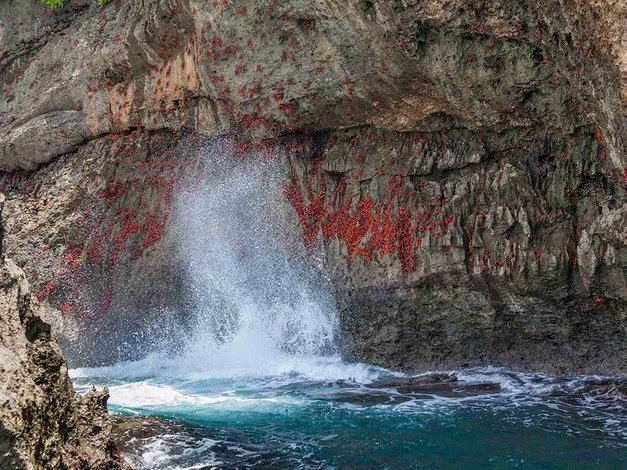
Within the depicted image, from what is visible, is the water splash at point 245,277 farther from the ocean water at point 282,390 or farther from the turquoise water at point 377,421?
the turquoise water at point 377,421

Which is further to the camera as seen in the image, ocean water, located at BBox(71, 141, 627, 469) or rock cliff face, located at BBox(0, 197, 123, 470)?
ocean water, located at BBox(71, 141, 627, 469)

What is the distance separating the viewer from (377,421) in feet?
30.1

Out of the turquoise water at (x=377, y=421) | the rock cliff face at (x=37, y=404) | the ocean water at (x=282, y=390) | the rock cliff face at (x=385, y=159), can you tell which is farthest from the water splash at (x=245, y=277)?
the rock cliff face at (x=37, y=404)

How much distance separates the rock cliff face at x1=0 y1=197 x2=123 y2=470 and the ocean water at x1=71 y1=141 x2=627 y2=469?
102cm

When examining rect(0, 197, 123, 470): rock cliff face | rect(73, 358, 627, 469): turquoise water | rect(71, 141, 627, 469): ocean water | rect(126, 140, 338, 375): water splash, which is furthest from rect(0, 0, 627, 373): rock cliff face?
rect(0, 197, 123, 470): rock cliff face

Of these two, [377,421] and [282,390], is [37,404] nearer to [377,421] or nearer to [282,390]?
[377,421]

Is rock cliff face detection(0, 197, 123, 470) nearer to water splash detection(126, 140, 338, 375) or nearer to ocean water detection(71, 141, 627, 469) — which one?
ocean water detection(71, 141, 627, 469)

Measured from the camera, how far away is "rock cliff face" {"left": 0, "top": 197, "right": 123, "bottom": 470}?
4508 mm

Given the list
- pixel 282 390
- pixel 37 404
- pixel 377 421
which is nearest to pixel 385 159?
pixel 282 390

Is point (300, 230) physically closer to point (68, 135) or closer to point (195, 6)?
point (195, 6)

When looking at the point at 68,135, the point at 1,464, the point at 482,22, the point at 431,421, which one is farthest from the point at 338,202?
the point at 1,464

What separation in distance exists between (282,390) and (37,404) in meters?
6.89

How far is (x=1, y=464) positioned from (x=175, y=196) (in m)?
11.2

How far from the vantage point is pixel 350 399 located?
10.6 m
